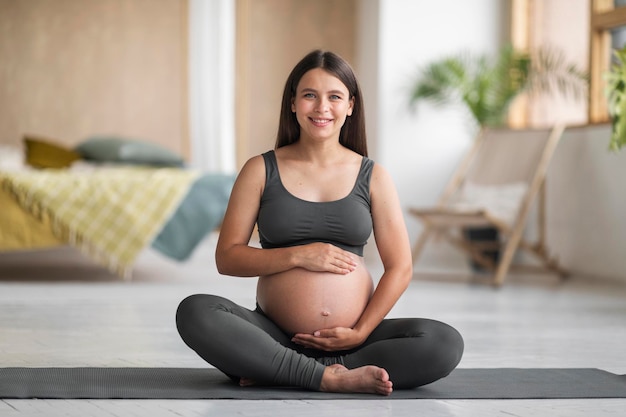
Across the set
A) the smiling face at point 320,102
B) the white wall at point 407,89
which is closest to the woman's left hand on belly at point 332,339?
the smiling face at point 320,102

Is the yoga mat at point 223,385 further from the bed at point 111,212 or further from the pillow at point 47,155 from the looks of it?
the pillow at point 47,155

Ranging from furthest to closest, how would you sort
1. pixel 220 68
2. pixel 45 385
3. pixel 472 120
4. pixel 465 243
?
pixel 220 68
pixel 472 120
pixel 465 243
pixel 45 385

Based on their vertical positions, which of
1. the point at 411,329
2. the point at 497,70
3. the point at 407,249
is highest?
the point at 497,70

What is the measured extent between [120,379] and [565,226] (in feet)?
15.6

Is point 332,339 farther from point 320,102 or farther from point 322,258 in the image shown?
point 320,102

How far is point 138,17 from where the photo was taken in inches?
344

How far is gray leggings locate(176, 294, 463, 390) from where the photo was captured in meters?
2.38

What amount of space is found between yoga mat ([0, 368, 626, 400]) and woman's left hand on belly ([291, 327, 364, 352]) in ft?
0.38

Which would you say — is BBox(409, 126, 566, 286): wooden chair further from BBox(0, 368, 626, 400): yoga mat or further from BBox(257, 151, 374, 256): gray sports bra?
BBox(257, 151, 374, 256): gray sports bra

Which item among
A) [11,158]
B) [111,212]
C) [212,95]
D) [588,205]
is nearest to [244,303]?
[111,212]

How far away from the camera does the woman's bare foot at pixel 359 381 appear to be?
2346 millimetres

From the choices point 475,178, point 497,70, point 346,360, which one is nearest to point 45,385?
point 346,360

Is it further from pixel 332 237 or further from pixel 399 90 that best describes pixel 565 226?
pixel 332 237

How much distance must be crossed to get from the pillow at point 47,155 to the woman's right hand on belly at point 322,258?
4.54 metres
